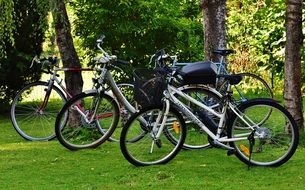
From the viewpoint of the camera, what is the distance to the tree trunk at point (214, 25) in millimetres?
6832

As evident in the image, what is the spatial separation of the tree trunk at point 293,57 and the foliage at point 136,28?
3695 mm

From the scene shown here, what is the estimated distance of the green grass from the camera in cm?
466

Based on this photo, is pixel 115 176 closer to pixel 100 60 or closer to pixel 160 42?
pixel 100 60

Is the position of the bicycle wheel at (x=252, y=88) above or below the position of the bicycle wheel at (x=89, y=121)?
above

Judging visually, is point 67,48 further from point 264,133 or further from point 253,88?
point 253,88

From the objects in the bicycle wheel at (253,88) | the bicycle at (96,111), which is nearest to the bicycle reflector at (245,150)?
the bicycle at (96,111)

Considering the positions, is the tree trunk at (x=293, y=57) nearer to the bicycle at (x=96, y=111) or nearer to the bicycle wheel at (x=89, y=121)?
the bicycle at (x=96, y=111)

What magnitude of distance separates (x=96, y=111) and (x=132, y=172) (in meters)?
1.32

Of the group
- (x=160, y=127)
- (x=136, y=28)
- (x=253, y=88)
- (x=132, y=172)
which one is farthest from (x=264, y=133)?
(x=136, y=28)

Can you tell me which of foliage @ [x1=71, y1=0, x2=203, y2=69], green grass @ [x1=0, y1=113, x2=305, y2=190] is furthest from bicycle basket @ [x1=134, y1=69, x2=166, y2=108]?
foliage @ [x1=71, y1=0, x2=203, y2=69]

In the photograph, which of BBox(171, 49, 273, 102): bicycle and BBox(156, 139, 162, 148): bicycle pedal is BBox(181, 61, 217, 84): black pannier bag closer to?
BBox(171, 49, 273, 102): bicycle

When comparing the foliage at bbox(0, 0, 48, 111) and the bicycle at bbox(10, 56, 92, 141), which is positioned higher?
the foliage at bbox(0, 0, 48, 111)

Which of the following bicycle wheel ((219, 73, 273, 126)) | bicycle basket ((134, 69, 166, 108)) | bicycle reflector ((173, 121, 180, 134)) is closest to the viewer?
bicycle reflector ((173, 121, 180, 134))

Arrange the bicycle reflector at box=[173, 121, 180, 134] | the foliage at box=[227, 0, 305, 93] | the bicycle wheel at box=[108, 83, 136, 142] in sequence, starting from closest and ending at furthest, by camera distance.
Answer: the bicycle reflector at box=[173, 121, 180, 134], the bicycle wheel at box=[108, 83, 136, 142], the foliage at box=[227, 0, 305, 93]
